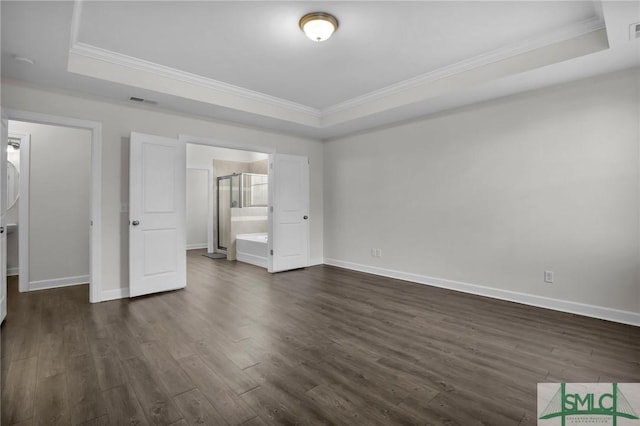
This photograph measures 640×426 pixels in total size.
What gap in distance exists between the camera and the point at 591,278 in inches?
128

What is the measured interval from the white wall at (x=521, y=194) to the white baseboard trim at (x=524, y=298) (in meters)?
0.03

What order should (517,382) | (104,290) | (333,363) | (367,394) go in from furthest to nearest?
1. (104,290)
2. (333,363)
3. (517,382)
4. (367,394)

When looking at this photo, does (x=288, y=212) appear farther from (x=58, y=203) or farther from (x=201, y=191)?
(x=201, y=191)

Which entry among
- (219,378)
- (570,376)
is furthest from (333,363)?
(570,376)

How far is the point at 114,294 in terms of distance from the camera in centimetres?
388

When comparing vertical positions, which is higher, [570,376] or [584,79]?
[584,79]

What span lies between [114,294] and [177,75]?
281 cm

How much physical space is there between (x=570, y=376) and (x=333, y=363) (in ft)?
5.25

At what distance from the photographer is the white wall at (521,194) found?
3.11 meters

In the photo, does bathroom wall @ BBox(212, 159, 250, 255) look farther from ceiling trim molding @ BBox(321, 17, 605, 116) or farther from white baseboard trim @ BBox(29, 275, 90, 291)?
ceiling trim molding @ BBox(321, 17, 605, 116)

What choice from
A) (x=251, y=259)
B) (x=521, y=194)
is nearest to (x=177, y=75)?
(x=251, y=259)

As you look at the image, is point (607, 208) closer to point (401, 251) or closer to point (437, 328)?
point (437, 328)

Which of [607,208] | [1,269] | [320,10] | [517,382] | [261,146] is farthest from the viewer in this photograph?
[261,146]

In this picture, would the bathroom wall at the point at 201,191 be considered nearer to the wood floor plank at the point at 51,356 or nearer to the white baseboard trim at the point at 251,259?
the white baseboard trim at the point at 251,259
